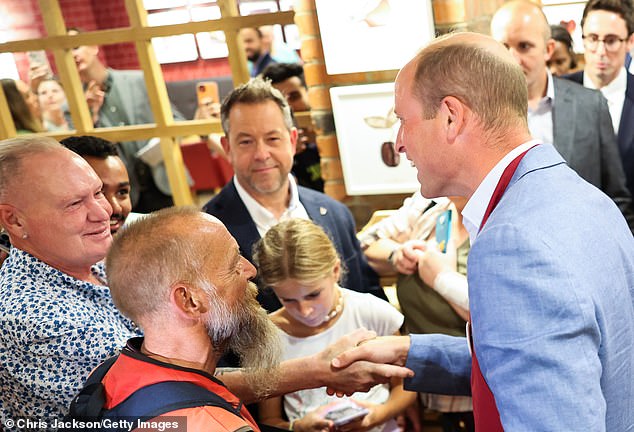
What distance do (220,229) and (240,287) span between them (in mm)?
133

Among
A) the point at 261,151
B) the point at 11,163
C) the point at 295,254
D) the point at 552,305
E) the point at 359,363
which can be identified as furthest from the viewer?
the point at 261,151

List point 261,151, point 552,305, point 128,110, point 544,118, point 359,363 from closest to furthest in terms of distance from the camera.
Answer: point 552,305, point 359,363, point 261,151, point 544,118, point 128,110

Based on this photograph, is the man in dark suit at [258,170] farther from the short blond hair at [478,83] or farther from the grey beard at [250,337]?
the short blond hair at [478,83]

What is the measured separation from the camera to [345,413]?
215cm

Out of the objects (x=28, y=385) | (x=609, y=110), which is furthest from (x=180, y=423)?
(x=609, y=110)

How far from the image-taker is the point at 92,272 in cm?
188

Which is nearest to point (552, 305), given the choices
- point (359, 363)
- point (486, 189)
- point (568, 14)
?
point (486, 189)

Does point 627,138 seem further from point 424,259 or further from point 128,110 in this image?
point 128,110

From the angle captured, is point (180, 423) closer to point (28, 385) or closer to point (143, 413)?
point (143, 413)

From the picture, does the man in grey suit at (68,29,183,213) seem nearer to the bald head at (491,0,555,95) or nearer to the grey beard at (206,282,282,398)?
the bald head at (491,0,555,95)

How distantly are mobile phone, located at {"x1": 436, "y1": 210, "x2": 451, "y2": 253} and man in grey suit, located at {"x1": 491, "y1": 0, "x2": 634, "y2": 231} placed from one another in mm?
735

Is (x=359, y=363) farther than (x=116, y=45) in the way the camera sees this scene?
No

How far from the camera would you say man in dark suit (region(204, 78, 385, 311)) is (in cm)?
239

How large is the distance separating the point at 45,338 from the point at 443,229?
1.38 m
